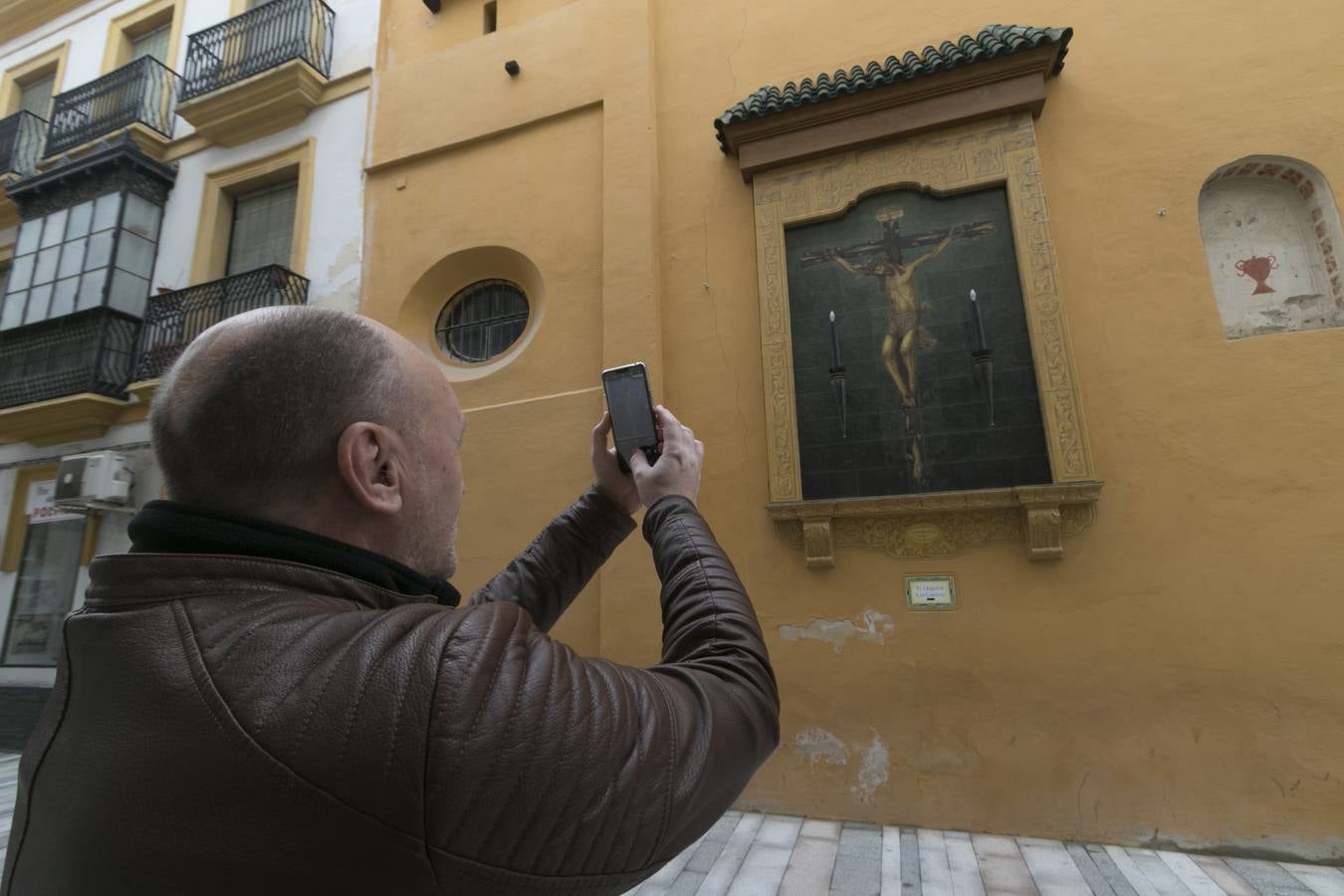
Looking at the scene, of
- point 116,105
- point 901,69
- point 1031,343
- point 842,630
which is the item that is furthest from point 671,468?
point 116,105

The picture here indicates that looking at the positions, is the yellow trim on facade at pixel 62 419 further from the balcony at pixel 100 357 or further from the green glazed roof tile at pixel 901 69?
the green glazed roof tile at pixel 901 69

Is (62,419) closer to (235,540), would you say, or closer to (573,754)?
(235,540)

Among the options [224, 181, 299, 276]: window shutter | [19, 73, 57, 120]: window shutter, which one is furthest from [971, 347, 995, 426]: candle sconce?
[19, 73, 57, 120]: window shutter

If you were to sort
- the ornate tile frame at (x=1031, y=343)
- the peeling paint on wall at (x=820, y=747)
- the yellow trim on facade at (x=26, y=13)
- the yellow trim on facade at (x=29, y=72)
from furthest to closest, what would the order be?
the yellow trim on facade at (x=26, y=13)
the yellow trim on facade at (x=29, y=72)
the peeling paint on wall at (x=820, y=747)
the ornate tile frame at (x=1031, y=343)

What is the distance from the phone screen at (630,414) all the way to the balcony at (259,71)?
7720 mm

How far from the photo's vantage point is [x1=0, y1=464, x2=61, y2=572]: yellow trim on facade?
7.68 meters

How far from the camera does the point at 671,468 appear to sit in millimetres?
1249

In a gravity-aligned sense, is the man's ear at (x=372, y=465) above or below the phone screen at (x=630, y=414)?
below

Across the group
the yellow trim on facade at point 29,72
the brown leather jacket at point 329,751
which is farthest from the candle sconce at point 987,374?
the yellow trim on facade at point 29,72

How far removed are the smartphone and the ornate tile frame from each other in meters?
3.20

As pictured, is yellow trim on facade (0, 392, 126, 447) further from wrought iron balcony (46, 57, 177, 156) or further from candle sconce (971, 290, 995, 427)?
candle sconce (971, 290, 995, 427)

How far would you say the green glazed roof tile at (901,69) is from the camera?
14.6 ft

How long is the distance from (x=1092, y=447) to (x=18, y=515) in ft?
34.9

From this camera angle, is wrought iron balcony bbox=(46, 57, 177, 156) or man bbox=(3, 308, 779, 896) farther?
wrought iron balcony bbox=(46, 57, 177, 156)
